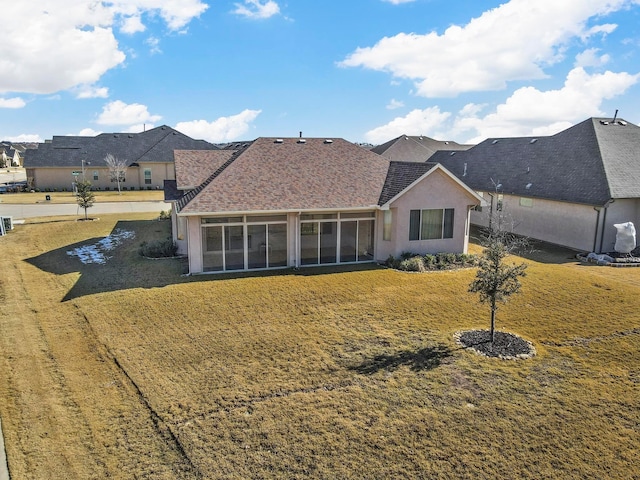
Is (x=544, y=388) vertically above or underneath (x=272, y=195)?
underneath

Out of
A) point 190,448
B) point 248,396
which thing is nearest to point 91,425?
point 190,448

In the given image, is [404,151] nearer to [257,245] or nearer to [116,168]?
[257,245]

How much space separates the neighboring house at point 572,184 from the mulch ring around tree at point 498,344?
45.5 ft

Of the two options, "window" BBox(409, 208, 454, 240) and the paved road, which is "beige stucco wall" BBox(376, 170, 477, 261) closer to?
"window" BBox(409, 208, 454, 240)

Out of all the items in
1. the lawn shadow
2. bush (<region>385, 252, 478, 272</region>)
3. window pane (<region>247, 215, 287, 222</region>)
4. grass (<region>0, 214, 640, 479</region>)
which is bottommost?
grass (<region>0, 214, 640, 479</region>)

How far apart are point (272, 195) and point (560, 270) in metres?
13.3

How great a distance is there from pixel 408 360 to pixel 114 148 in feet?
177

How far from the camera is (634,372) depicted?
11.1 metres

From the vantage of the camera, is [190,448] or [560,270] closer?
[190,448]

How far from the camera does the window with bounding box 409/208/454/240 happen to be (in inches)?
845

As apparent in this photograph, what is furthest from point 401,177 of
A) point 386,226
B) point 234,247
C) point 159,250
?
point 159,250

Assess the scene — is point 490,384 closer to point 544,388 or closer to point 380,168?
point 544,388

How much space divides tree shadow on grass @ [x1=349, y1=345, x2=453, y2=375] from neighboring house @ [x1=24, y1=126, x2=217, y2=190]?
47.9 m

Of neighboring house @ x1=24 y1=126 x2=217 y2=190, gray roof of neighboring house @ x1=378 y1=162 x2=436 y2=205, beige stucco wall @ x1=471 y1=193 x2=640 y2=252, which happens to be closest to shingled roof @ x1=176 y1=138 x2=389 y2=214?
gray roof of neighboring house @ x1=378 y1=162 x2=436 y2=205
